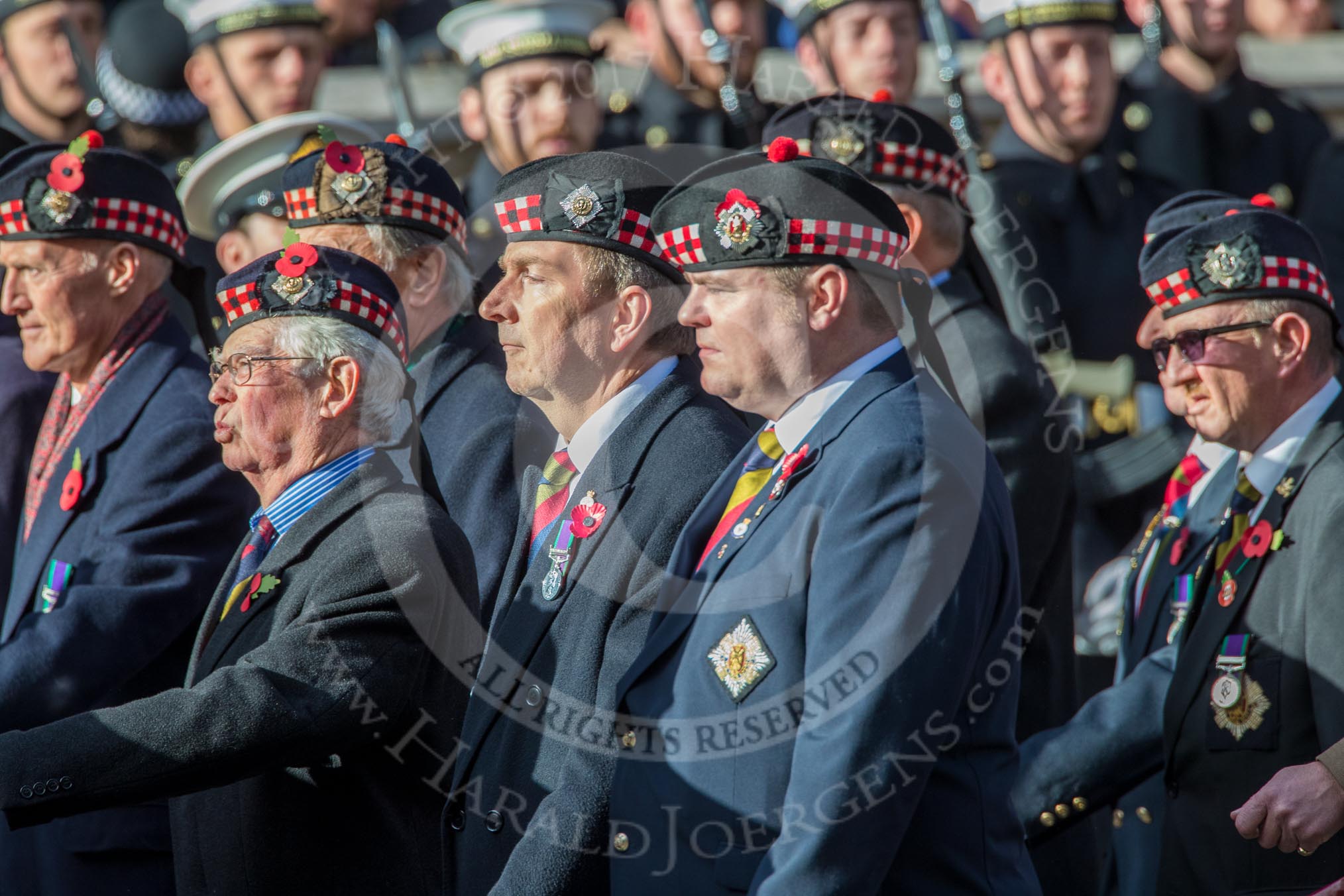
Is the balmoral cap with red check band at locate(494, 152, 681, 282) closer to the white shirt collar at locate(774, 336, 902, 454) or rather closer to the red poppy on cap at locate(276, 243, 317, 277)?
the red poppy on cap at locate(276, 243, 317, 277)

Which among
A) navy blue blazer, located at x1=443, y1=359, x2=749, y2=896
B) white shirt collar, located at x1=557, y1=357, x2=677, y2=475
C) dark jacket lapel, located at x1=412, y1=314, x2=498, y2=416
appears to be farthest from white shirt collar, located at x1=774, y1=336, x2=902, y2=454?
dark jacket lapel, located at x1=412, y1=314, x2=498, y2=416

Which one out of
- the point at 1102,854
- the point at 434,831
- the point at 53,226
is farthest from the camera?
the point at 1102,854

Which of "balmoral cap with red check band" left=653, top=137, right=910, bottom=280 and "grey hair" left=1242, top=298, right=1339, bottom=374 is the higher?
"balmoral cap with red check band" left=653, top=137, right=910, bottom=280

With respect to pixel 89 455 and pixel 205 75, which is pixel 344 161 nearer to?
pixel 89 455

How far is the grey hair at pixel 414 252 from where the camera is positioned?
5.14 m

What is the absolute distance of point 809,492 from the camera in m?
3.49

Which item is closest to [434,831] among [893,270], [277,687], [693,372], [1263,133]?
[277,687]

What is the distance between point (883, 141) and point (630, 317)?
1470 millimetres

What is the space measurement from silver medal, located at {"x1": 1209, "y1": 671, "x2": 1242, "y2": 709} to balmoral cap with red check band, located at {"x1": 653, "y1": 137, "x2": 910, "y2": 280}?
124cm

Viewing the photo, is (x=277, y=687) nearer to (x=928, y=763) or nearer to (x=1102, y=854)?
(x=928, y=763)

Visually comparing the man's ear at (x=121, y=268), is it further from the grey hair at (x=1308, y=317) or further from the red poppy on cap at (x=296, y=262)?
the grey hair at (x=1308, y=317)

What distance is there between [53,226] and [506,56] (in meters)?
2.29

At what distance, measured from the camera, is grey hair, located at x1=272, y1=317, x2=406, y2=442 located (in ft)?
13.8

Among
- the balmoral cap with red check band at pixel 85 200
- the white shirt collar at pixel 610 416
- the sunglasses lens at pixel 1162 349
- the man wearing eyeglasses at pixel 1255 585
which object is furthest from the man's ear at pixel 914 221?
the balmoral cap with red check band at pixel 85 200
